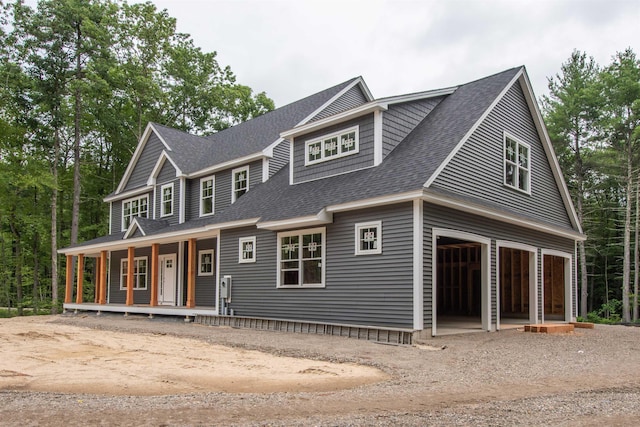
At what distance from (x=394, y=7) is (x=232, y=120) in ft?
72.6

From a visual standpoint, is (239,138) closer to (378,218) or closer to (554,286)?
(378,218)

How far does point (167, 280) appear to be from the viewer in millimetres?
22734

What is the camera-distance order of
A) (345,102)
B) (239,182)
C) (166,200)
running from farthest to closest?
(166,200)
(345,102)
(239,182)

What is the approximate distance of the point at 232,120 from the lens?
3919 cm

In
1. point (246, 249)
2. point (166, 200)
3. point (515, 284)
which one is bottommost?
point (515, 284)

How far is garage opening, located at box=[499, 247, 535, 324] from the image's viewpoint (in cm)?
1970

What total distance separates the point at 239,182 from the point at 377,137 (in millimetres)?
7700

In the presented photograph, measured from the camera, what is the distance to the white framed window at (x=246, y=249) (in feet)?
54.4

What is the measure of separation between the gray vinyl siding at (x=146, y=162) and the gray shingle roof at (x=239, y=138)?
0.54 m

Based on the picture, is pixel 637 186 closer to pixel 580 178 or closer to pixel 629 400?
pixel 580 178

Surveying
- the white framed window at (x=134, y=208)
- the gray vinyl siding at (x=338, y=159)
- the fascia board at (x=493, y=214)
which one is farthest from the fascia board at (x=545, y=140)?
the white framed window at (x=134, y=208)

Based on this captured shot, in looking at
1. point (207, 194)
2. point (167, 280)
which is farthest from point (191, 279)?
point (207, 194)

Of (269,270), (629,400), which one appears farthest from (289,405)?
(269,270)

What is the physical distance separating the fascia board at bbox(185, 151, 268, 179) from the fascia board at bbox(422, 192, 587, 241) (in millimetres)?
8508
